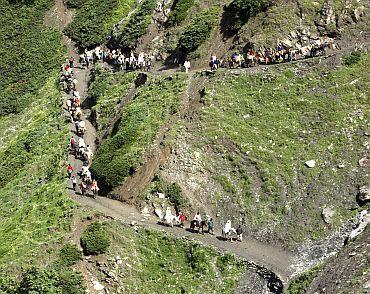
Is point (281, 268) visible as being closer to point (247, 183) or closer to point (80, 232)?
point (247, 183)

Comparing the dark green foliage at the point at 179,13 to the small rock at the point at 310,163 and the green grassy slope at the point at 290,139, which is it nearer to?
the green grassy slope at the point at 290,139

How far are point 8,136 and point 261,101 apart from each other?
2797cm

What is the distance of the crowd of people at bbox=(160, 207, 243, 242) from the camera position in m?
56.2

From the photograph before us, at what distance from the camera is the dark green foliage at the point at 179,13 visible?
75.4 metres

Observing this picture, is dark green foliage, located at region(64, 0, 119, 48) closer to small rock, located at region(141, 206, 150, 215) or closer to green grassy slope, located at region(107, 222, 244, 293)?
small rock, located at region(141, 206, 150, 215)

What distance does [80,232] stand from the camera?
56438 mm

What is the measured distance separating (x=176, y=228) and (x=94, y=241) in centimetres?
647

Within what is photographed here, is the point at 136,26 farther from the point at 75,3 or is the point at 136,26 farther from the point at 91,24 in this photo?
the point at 75,3

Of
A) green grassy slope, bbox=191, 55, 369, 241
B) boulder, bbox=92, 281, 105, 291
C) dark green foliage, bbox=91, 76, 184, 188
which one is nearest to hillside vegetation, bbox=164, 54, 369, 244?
green grassy slope, bbox=191, 55, 369, 241

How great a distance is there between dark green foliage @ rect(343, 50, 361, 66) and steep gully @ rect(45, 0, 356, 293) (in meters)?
12.3

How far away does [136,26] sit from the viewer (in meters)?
78.7

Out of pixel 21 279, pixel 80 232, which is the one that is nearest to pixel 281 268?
pixel 80 232

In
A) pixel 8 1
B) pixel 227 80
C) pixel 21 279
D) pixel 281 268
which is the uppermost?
pixel 8 1

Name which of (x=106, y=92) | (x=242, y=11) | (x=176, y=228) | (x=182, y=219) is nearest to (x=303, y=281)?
(x=182, y=219)
